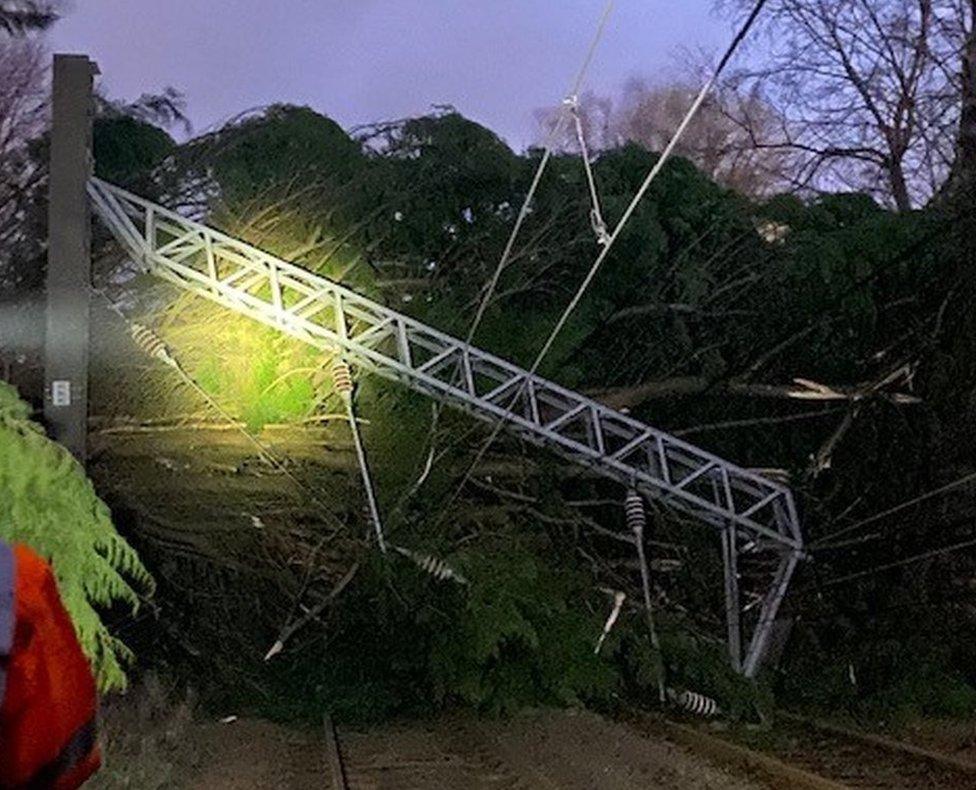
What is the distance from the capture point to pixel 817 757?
13.2 m

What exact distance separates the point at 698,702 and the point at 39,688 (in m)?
14.6

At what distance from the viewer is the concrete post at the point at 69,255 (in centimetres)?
1552

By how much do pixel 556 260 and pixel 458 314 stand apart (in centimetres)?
227

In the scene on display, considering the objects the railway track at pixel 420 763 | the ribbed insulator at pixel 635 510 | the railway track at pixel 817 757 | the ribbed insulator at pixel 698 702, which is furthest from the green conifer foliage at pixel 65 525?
the ribbed insulator at pixel 698 702

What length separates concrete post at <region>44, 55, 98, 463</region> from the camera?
1552 cm

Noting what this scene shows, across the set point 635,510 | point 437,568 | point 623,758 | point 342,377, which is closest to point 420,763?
point 623,758

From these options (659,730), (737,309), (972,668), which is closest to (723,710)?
(659,730)

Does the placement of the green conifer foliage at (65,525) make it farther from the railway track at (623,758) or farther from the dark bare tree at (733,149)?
the dark bare tree at (733,149)

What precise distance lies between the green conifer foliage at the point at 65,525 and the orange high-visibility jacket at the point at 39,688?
6.57m

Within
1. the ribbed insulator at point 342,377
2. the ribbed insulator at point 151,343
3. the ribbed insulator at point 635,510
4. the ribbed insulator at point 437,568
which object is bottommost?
the ribbed insulator at point 437,568

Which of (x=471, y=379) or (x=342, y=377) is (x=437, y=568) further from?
(x=342, y=377)

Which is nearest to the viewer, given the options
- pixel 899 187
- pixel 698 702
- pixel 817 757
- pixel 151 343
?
pixel 817 757

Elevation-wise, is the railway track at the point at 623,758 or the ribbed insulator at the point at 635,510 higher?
the ribbed insulator at the point at 635,510

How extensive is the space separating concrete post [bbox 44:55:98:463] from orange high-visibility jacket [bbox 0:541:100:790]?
45.0 ft
